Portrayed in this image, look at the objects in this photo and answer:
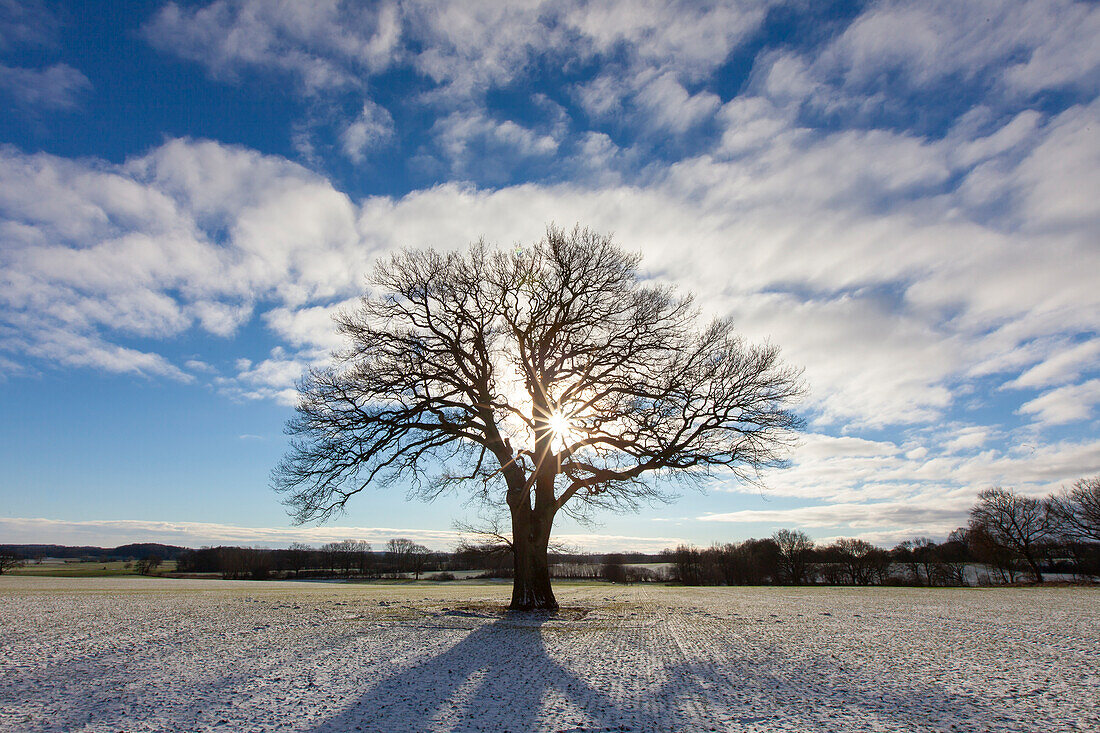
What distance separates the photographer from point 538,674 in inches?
356

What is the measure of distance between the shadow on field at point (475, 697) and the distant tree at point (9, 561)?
9399 cm

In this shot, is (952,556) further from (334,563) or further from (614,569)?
(334,563)

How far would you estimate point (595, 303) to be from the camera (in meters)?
19.2

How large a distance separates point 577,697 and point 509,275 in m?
14.0

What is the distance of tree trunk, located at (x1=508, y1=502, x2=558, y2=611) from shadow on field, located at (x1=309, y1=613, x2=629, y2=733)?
7.30 m

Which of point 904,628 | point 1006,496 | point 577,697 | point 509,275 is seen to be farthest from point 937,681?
point 1006,496

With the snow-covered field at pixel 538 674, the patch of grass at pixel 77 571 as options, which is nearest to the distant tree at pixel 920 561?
the snow-covered field at pixel 538 674

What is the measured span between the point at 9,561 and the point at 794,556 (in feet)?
374

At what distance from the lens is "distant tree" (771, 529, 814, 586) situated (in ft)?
265

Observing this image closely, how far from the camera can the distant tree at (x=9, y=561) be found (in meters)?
73.1

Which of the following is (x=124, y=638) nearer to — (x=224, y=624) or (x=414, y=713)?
(x=224, y=624)

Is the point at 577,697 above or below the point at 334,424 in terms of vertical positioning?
below

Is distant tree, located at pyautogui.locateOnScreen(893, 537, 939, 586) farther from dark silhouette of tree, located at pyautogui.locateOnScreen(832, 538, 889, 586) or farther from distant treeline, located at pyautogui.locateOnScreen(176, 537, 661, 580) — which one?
distant treeline, located at pyautogui.locateOnScreen(176, 537, 661, 580)

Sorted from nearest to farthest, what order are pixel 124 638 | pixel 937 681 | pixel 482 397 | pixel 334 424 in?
pixel 937 681, pixel 124 638, pixel 334 424, pixel 482 397
